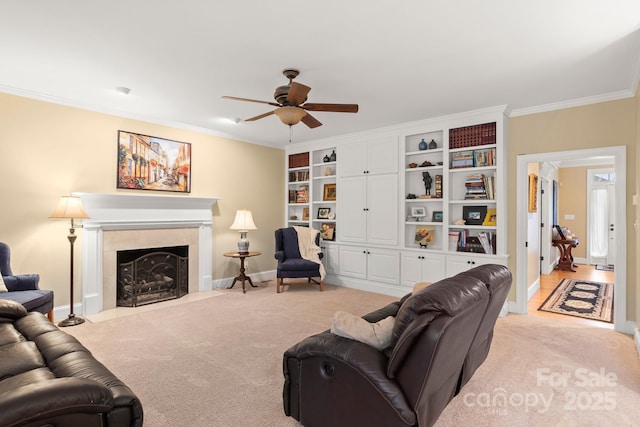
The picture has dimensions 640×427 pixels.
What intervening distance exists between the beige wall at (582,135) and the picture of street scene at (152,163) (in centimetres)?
452

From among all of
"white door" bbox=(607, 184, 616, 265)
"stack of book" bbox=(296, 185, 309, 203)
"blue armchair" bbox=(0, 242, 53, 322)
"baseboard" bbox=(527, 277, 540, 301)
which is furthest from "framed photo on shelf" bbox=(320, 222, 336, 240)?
"white door" bbox=(607, 184, 616, 265)

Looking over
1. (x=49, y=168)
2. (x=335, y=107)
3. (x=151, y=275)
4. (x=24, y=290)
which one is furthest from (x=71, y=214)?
(x=335, y=107)

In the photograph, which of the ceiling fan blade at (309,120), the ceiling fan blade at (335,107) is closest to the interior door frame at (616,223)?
the ceiling fan blade at (335,107)

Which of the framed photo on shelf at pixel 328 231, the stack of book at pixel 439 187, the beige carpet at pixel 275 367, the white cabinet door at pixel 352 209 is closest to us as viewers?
the beige carpet at pixel 275 367

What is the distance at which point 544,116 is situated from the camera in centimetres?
418

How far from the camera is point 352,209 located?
227 inches

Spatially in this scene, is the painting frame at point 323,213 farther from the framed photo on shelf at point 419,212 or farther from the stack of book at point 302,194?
the framed photo on shelf at point 419,212

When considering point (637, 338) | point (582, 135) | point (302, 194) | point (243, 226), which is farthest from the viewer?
point (302, 194)

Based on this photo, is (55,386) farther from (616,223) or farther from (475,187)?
(616,223)

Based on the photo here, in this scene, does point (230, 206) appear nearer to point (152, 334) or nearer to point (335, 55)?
point (152, 334)

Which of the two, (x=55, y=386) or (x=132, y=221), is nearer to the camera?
(x=55, y=386)

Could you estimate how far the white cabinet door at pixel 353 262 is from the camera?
5.62 metres

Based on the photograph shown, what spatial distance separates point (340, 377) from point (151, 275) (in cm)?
403

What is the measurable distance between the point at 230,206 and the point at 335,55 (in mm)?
3609
